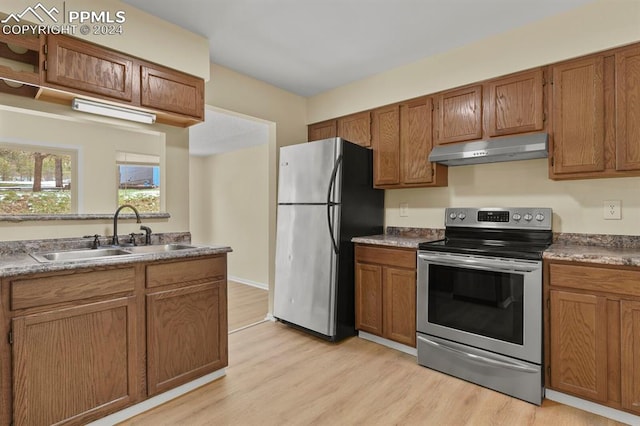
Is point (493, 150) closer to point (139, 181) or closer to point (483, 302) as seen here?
point (483, 302)

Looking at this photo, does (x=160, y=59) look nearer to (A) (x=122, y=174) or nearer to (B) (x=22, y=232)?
(A) (x=122, y=174)

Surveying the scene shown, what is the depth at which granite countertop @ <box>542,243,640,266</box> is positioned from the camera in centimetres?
179

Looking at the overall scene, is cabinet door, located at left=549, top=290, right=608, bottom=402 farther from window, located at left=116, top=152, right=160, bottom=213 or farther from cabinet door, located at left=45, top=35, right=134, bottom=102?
cabinet door, located at left=45, top=35, right=134, bottom=102

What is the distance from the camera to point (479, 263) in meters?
2.26

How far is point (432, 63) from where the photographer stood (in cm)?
293

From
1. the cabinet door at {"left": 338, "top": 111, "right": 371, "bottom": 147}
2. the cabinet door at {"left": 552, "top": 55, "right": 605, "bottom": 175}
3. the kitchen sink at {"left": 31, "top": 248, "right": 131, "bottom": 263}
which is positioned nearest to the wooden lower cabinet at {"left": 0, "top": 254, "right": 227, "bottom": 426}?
the kitchen sink at {"left": 31, "top": 248, "right": 131, "bottom": 263}

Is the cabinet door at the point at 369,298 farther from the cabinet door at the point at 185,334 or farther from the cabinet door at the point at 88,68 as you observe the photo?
the cabinet door at the point at 88,68

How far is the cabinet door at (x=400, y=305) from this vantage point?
2.67 meters

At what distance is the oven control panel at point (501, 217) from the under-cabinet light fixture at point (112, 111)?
2549 millimetres

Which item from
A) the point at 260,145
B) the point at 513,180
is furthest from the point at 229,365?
the point at 260,145

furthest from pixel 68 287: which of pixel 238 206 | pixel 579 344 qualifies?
pixel 238 206

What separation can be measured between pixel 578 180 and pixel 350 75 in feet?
7.09

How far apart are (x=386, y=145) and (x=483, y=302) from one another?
1.66m

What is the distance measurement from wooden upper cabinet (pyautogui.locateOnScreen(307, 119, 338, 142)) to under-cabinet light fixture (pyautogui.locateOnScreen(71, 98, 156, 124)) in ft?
6.19
